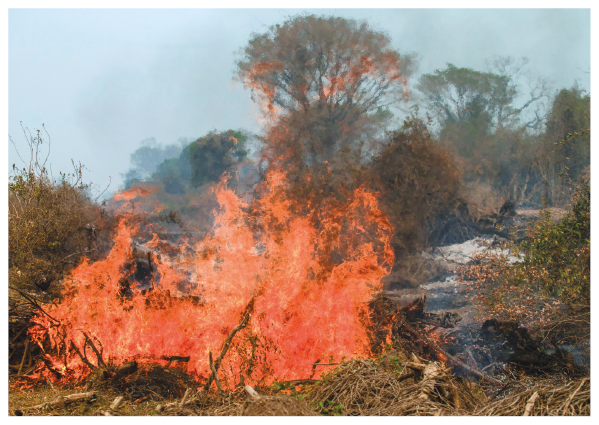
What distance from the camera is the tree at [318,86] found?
7902mm

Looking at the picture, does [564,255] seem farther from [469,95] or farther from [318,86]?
[318,86]

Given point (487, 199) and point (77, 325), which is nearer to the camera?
point (77, 325)

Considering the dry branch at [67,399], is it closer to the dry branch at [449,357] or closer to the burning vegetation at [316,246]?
the burning vegetation at [316,246]

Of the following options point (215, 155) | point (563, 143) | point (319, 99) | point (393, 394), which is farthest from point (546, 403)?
point (215, 155)

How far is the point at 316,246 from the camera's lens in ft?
26.5

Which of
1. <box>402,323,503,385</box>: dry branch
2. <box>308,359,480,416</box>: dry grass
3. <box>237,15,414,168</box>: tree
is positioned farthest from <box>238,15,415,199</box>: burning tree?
<box>308,359,480,416</box>: dry grass

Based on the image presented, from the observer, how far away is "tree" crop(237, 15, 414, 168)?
7.90 m

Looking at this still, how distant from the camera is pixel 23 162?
7.62 meters

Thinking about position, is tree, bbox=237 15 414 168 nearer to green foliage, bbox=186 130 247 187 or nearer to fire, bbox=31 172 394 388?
green foliage, bbox=186 130 247 187

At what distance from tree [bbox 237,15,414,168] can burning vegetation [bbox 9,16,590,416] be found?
1.7 inches

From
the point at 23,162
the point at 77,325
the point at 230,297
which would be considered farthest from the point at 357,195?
the point at 23,162
